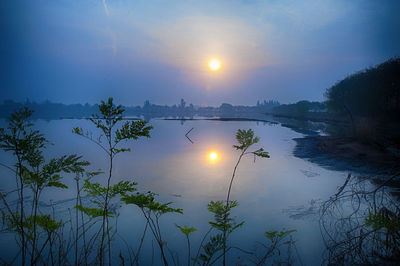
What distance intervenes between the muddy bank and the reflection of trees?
251cm

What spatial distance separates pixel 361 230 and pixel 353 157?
15.7 m

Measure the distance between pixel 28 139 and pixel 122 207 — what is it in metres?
6.91

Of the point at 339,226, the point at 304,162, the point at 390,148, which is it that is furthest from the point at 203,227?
the point at 390,148

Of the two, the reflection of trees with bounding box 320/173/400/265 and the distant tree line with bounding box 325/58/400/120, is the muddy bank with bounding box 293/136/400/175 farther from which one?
the distant tree line with bounding box 325/58/400/120

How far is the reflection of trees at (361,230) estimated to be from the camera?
155 inches

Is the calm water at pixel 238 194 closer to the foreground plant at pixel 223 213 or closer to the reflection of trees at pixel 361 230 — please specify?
the reflection of trees at pixel 361 230

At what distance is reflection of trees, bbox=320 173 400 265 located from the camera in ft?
12.9

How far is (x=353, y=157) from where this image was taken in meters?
17.3

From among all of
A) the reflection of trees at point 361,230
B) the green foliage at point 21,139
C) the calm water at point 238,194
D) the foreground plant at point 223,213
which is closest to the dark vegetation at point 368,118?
the calm water at point 238,194

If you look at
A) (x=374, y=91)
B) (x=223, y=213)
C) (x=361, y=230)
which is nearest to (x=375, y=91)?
(x=374, y=91)

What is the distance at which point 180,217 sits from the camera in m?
8.48

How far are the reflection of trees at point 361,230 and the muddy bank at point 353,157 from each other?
8.23ft

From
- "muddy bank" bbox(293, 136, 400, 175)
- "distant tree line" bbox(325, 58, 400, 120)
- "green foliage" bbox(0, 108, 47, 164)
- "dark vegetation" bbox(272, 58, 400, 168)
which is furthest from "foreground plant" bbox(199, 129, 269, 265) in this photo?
"distant tree line" bbox(325, 58, 400, 120)

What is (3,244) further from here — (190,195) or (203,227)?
(190,195)
